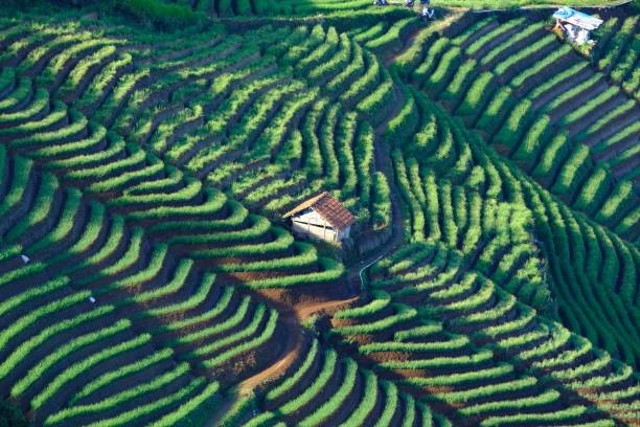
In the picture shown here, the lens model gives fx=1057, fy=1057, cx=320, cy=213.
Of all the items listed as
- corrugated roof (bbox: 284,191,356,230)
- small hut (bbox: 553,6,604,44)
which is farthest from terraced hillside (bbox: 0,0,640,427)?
small hut (bbox: 553,6,604,44)

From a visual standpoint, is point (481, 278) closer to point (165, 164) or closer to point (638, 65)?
point (165, 164)

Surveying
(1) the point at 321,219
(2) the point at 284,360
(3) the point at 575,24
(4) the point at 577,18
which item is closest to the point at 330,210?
A: (1) the point at 321,219

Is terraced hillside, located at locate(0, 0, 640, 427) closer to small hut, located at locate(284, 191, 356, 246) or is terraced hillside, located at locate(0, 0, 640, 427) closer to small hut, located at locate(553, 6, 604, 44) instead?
small hut, located at locate(284, 191, 356, 246)

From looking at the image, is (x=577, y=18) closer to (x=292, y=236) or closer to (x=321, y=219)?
(x=321, y=219)

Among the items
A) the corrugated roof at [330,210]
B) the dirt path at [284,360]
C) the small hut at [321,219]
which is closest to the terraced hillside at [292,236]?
the dirt path at [284,360]

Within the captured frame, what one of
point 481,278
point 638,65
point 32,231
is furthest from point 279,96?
point 638,65

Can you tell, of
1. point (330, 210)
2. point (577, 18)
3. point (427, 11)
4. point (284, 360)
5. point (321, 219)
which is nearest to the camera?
point (284, 360)

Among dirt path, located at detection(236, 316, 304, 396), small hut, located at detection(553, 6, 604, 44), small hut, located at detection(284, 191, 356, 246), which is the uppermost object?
small hut, located at detection(553, 6, 604, 44)
